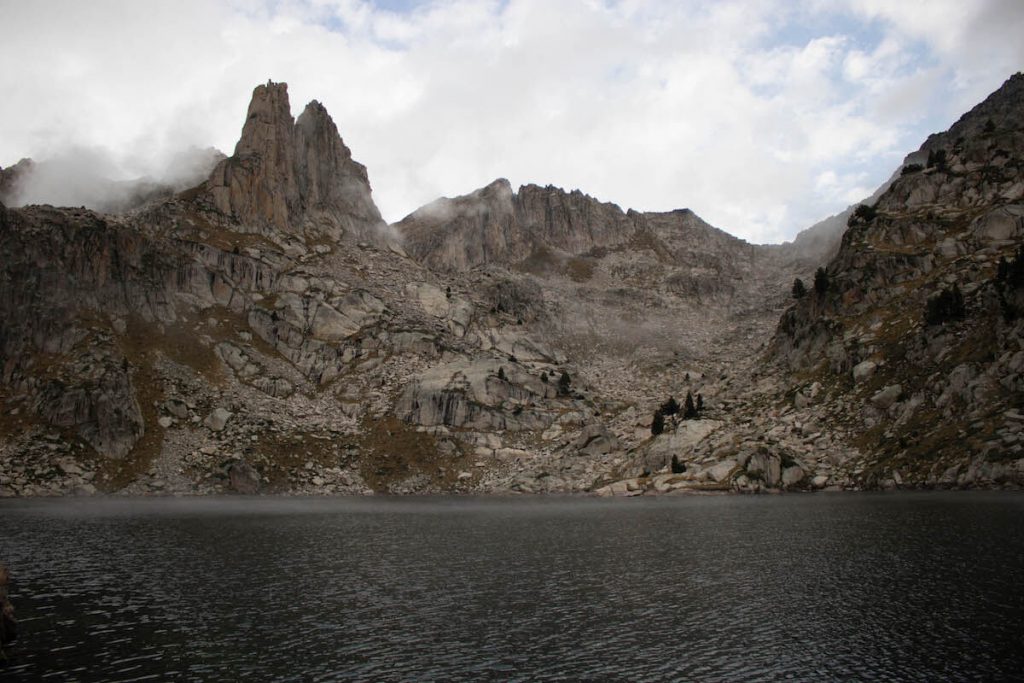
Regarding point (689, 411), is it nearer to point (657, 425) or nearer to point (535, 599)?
point (657, 425)

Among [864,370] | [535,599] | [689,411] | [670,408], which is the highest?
[864,370]

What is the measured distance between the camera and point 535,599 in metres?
43.5

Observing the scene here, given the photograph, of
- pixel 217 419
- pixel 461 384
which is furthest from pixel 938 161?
pixel 217 419

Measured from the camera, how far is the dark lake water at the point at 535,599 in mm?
30266

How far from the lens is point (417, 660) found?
31.5m

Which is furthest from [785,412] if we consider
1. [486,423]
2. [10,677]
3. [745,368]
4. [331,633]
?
[10,677]

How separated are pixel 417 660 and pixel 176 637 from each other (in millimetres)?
13566

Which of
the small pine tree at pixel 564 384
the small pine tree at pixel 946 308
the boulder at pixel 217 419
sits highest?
the small pine tree at pixel 946 308

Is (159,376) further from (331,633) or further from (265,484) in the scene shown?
(331,633)

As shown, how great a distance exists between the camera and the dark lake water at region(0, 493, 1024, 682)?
30266mm

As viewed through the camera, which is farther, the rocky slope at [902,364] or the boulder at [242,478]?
the boulder at [242,478]

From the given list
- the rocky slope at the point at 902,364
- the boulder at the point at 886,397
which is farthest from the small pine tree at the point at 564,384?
the boulder at the point at 886,397

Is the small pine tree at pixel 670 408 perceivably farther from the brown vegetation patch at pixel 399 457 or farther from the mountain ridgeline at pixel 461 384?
the brown vegetation patch at pixel 399 457

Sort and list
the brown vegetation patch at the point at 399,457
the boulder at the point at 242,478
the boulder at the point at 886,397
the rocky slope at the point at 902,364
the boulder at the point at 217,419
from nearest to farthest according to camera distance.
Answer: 1. the rocky slope at the point at 902,364
2. the boulder at the point at 886,397
3. the boulder at the point at 242,478
4. the boulder at the point at 217,419
5. the brown vegetation patch at the point at 399,457
